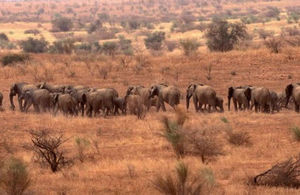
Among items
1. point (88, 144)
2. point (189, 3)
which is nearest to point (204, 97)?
point (88, 144)

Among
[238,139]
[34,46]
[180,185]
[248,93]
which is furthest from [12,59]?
[180,185]

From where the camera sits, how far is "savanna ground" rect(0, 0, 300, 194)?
13406mm

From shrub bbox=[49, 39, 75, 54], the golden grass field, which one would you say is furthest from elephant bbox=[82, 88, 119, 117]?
shrub bbox=[49, 39, 75, 54]

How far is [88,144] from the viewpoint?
1633 cm

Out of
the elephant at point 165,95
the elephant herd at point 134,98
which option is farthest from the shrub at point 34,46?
the elephant at point 165,95

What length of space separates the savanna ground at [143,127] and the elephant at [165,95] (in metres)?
0.59

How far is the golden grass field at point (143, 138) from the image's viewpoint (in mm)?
13125

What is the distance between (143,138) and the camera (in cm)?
1848

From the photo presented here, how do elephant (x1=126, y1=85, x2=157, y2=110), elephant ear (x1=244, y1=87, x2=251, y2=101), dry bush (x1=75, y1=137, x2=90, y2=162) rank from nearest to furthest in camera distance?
dry bush (x1=75, y1=137, x2=90, y2=162) < elephant ear (x1=244, y1=87, x2=251, y2=101) < elephant (x1=126, y1=85, x2=157, y2=110)

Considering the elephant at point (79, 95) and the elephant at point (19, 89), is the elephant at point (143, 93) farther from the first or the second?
the elephant at point (19, 89)

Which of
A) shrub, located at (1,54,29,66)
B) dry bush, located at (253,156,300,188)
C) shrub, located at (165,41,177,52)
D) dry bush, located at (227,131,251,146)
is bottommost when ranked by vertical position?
shrub, located at (165,41,177,52)

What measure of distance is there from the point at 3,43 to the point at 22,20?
4059 centimetres

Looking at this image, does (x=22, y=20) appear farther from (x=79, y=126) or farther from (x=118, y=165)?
(x=118, y=165)

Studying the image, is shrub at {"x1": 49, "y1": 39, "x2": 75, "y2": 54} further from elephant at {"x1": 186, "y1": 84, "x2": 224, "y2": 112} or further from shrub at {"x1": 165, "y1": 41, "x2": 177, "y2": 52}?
elephant at {"x1": 186, "y1": 84, "x2": 224, "y2": 112}
